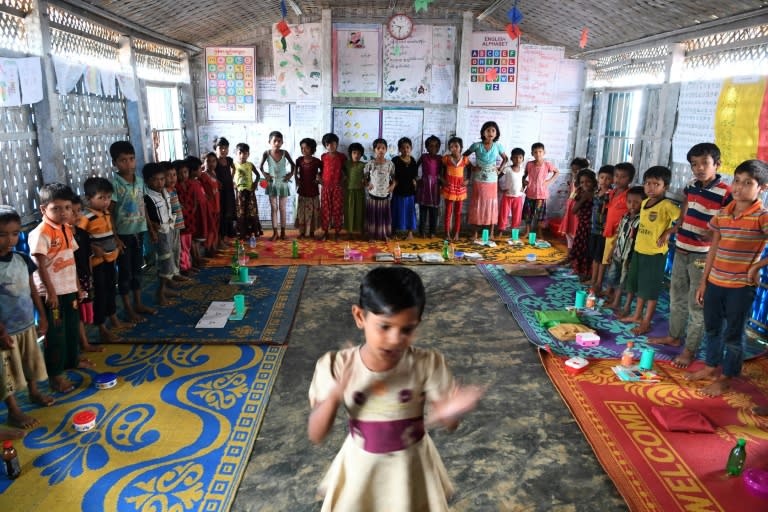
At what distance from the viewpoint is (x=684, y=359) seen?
399cm

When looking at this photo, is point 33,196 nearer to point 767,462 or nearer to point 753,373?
point 767,462

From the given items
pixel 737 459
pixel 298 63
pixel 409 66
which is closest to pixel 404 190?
pixel 409 66

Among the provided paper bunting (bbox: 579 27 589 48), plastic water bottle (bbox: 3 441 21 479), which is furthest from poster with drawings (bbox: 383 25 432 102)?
plastic water bottle (bbox: 3 441 21 479)

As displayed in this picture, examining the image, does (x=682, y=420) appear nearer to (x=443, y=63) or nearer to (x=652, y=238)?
(x=652, y=238)

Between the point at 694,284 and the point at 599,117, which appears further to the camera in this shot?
the point at 599,117

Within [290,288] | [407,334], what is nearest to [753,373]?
[407,334]

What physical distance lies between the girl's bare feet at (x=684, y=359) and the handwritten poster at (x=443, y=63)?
549cm

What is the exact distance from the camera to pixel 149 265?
631 cm

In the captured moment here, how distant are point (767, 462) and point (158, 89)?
7828mm

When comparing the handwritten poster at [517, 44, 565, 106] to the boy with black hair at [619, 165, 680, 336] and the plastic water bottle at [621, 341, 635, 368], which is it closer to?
the boy with black hair at [619, 165, 680, 336]

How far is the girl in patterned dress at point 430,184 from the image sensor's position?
7699 millimetres

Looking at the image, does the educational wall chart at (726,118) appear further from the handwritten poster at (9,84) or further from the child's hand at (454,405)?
the handwritten poster at (9,84)

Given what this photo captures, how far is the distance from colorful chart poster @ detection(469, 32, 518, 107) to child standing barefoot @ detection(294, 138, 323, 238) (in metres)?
2.71

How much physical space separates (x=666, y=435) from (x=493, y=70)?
6451 mm
